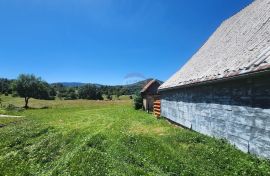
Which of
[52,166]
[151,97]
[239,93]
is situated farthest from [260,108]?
[151,97]

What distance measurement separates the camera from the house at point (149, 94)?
35000mm

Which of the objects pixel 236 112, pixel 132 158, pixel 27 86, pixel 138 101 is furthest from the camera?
pixel 27 86

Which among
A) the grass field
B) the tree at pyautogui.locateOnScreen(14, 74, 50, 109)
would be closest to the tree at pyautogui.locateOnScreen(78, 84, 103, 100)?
the tree at pyautogui.locateOnScreen(14, 74, 50, 109)

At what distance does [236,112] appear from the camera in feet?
32.9

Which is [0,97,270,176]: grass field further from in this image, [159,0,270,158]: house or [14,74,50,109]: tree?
[14,74,50,109]: tree

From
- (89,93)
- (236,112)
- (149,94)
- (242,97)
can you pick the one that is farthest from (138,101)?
(89,93)

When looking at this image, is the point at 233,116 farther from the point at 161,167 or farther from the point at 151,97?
the point at 151,97

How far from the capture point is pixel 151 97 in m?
35.2

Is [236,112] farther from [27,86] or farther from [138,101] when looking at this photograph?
[27,86]

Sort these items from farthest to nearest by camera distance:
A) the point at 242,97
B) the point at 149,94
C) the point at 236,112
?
the point at 149,94, the point at 236,112, the point at 242,97

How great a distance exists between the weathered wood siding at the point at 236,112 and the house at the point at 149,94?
1887 cm

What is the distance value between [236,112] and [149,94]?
89.1 ft

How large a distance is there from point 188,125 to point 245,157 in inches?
308

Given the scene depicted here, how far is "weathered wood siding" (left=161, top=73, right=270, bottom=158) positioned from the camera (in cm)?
830
